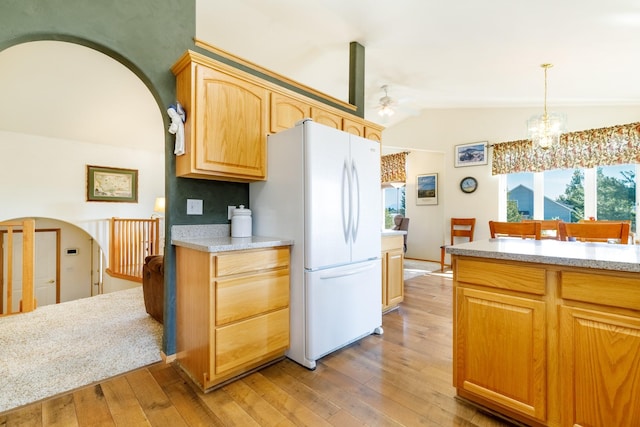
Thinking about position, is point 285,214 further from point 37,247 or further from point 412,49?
point 37,247

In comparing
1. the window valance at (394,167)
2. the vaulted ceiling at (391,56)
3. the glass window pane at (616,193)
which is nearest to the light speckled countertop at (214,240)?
the vaulted ceiling at (391,56)

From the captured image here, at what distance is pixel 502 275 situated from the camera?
1450mm

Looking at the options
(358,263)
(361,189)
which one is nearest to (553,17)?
(361,189)

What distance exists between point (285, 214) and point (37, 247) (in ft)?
20.1

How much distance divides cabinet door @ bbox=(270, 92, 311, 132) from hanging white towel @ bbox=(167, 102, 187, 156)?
68 centimetres

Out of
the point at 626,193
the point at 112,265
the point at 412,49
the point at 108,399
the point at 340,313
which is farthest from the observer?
the point at 112,265

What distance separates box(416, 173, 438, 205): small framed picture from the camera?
6293 millimetres

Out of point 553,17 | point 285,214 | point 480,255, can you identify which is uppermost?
point 553,17

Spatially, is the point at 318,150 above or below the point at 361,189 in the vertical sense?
above

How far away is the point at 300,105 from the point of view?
8.52 feet

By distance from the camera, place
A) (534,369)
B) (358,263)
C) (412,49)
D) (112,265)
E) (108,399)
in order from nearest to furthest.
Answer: (534,369), (108,399), (358,263), (412,49), (112,265)

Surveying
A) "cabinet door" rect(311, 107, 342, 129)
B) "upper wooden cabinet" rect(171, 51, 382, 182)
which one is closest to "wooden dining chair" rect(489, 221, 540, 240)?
"cabinet door" rect(311, 107, 342, 129)

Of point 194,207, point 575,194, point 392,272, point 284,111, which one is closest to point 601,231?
point 392,272

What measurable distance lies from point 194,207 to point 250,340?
3.54 ft
